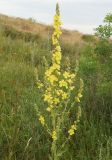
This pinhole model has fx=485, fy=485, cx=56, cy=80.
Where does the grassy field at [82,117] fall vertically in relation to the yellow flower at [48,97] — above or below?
below

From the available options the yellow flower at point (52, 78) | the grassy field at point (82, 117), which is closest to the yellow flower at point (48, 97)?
the yellow flower at point (52, 78)

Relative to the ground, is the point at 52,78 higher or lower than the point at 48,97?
higher

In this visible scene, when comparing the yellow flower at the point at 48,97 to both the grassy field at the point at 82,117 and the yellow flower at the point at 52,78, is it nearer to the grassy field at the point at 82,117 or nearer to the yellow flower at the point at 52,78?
the yellow flower at the point at 52,78

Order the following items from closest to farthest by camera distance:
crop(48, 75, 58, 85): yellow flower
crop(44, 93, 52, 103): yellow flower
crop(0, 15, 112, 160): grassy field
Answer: crop(48, 75, 58, 85): yellow flower → crop(44, 93, 52, 103): yellow flower → crop(0, 15, 112, 160): grassy field

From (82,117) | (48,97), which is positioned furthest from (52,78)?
(82,117)

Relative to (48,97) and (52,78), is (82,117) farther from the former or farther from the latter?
(52,78)

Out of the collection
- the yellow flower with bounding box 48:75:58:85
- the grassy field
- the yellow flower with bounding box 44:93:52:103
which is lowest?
the grassy field

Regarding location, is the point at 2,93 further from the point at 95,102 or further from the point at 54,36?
the point at 54,36

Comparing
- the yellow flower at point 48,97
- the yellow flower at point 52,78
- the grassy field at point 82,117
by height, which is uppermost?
the yellow flower at point 52,78

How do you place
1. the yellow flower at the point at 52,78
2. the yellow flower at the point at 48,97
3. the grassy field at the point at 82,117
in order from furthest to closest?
the grassy field at the point at 82,117 → the yellow flower at the point at 48,97 → the yellow flower at the point at 52,78

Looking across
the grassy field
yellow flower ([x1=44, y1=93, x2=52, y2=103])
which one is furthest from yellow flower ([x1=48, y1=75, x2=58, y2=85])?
the grassy field

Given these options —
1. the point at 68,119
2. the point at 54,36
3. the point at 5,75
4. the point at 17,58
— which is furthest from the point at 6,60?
the point at 54,36

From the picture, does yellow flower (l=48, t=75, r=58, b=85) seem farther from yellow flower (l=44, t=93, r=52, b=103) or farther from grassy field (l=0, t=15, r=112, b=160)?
grassy field (l=0, t=15, r=112, b=160)

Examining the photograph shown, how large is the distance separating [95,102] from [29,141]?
1.10m
